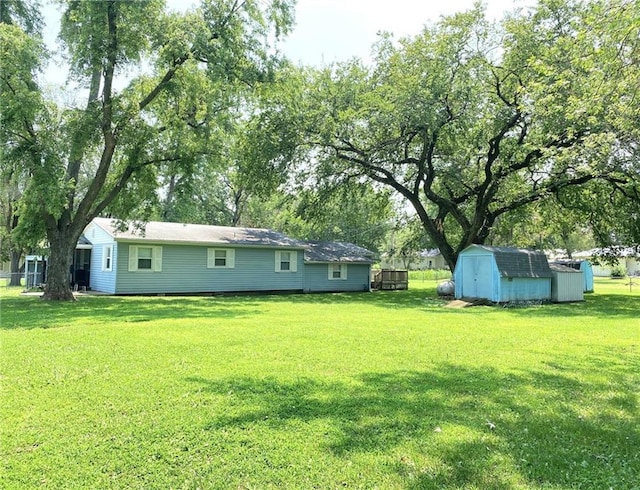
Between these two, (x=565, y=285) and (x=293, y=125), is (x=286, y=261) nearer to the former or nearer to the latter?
(x=293, y=125)

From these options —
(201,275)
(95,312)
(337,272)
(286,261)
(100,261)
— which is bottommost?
(95,312)

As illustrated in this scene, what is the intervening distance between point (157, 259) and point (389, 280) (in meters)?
13.4

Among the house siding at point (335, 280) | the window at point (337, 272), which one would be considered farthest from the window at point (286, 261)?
the window at point (337, 272)

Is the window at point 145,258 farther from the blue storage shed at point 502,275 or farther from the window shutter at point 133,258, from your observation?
the blue storage shed at point 502,275

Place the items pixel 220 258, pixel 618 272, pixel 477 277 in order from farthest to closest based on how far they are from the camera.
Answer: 1. pixel 618 272
2. pixel 220 258
3. pixel 477 277

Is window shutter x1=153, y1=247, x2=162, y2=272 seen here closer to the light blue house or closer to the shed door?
the light blue house

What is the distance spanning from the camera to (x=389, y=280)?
25.9 metres

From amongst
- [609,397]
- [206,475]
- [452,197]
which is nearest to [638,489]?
[609,397]

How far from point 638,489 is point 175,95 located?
1647 cm

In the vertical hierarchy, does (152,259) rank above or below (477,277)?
above

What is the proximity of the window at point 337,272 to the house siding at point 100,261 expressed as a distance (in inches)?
412

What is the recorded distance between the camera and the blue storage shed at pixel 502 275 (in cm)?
1647

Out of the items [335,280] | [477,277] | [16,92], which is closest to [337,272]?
[335,280]

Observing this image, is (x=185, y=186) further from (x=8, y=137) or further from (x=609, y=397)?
(x=609, y=397)
